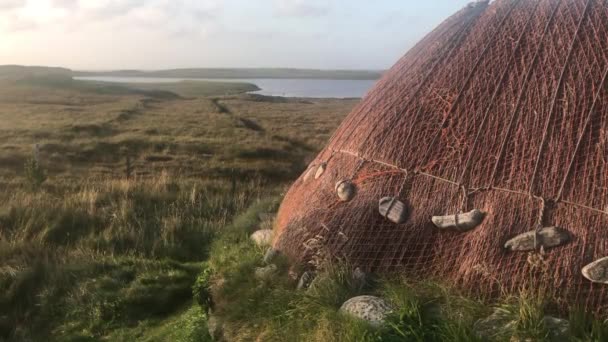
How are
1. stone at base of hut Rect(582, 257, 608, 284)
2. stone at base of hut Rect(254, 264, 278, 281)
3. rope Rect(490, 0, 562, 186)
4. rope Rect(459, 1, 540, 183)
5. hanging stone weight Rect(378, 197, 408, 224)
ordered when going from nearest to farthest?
stone at base of hut Rect(582, 257, 608, 284) → rope Rect(490, 0, 562, 186) → rope Rect(459, 1, 540, 183) → hanging stone weight Rect(378, 197, 408, 224) → stone at base of hut Rect(254, 264, 278, 281)

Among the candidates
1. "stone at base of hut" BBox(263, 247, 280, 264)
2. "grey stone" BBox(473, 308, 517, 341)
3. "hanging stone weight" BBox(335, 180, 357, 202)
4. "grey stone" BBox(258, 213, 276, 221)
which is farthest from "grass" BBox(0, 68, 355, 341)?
"grey stone" BBox(473, 308, 517, 341)

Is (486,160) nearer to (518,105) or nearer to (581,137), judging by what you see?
(518,105)

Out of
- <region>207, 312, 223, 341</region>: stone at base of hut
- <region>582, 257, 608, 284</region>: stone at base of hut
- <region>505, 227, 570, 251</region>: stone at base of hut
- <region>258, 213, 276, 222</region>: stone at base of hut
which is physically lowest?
<region>207, 312, 223, 341</region>: stone at base of hut

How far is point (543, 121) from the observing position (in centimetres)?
580

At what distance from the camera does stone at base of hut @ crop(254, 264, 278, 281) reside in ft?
21.5

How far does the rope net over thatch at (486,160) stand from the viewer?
17.5ft

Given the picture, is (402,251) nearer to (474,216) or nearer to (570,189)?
(474,216)

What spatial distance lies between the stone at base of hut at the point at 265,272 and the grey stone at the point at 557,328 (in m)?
3.02

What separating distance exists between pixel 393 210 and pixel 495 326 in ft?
5.71

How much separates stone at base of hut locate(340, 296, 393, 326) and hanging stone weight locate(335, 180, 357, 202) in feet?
4.71

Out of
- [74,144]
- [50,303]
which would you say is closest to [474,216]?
[50,303]

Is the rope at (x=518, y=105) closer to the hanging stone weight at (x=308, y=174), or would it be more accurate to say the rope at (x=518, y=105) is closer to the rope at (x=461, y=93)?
the rope at (x=461, y=93)

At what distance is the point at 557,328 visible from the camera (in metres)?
4.73

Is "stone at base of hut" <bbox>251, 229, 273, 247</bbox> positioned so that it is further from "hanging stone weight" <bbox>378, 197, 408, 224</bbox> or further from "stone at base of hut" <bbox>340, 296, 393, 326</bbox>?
"stone at base of hut" <bbox>340, 296, 393, 326</bbox>
